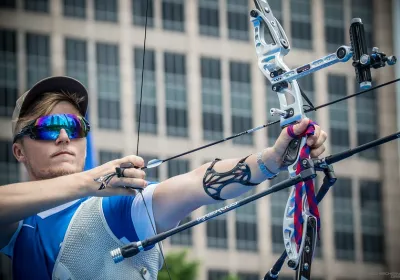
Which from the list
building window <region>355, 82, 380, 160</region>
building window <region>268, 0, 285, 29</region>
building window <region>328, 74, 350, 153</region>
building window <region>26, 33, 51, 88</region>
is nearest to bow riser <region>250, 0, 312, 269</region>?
building window <region>26, 33, 51, 88</region>

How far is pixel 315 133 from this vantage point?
9.85 m

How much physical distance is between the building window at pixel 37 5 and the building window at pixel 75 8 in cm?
79

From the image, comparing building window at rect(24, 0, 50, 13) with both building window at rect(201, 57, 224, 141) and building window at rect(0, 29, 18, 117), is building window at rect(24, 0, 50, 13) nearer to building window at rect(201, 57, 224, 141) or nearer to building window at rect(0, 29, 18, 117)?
building window at rect(0, 29, 18, 117)

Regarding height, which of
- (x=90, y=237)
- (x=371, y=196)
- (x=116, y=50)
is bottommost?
(x=90, y=237)

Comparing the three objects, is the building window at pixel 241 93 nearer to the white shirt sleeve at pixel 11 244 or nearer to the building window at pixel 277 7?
the building window at pixel 277 7

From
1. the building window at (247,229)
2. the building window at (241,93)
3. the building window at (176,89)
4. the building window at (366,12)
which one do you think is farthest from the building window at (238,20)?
the building window at (247,229)

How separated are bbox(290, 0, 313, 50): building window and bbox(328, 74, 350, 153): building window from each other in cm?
200

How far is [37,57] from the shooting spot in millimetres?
60906

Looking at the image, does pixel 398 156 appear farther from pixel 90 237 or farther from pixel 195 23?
pixel 90 237

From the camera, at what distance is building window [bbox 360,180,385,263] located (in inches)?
2670

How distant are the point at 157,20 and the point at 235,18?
347 cm

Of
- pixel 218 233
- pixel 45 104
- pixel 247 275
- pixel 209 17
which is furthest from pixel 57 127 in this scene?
pixel 209 17

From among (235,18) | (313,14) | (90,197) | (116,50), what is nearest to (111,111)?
(116,50)

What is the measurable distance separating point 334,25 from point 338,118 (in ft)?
15.7
